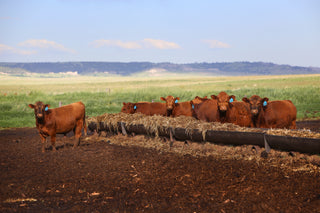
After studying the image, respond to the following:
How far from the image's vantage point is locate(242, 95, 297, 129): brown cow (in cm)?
1296

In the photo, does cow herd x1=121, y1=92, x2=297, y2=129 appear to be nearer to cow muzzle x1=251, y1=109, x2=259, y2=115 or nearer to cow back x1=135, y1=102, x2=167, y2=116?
cow muzzle x1=251, y1=109, x2=259, y2=115

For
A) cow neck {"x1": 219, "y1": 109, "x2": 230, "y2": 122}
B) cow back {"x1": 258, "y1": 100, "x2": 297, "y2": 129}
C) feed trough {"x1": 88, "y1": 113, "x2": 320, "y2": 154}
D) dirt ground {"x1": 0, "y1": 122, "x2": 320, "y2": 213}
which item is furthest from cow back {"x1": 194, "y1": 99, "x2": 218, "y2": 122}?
dirt ground {"x1": 0, "y1": 122, "x2": 320, "y2": 213}

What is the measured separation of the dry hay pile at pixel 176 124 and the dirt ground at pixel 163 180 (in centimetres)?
53

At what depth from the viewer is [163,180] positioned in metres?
8.39

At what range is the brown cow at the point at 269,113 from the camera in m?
13.0

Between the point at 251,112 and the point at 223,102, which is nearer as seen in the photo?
the point at 251,112

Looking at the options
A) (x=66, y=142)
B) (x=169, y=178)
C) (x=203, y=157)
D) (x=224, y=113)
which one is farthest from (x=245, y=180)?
(x=66, y=142)

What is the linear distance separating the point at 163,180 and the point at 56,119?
5.85 metres

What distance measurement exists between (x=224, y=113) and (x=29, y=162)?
21.6 ft

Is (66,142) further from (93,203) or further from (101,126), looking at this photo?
(93,203)

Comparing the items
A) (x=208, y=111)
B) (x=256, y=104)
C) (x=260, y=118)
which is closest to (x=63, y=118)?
(x=208, y=111)

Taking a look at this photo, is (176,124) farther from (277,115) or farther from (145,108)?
(145,108)

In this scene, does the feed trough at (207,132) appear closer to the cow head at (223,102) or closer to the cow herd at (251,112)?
the cow head at (223,102)

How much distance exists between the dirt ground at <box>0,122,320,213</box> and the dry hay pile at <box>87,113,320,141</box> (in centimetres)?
53
